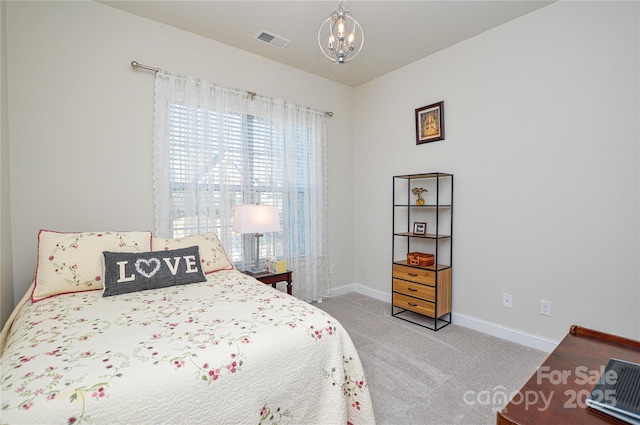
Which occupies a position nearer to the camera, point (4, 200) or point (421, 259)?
point (4, 200)

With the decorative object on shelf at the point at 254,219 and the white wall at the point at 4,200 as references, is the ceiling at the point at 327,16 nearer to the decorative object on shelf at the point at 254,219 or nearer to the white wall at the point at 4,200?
the white wall at the point at 4,200

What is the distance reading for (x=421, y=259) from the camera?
9.48 feet

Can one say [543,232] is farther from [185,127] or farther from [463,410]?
[185,127]

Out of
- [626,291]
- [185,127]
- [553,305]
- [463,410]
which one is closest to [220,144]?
[185,127]

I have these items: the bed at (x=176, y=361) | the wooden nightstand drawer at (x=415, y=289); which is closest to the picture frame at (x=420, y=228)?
the wooden nightstand drawer at (x=415, y=289)

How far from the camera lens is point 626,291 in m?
2.02

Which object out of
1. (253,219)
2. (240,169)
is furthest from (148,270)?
(240,169)

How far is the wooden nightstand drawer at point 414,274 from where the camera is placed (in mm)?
2746

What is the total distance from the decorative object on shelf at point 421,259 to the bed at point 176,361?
5.53 feet


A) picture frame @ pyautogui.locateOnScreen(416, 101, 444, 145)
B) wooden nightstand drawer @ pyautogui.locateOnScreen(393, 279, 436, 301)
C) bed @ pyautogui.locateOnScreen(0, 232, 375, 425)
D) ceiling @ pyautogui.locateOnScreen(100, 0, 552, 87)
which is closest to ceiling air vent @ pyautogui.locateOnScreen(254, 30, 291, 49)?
ceiling @ pyautogui.locateOnScreen(100, 0, 552, 87)

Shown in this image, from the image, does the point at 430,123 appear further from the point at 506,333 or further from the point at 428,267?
→ the point at 506,333

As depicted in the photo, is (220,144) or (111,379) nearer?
(111,379)

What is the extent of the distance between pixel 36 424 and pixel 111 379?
0.17m

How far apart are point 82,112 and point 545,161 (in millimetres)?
3637
